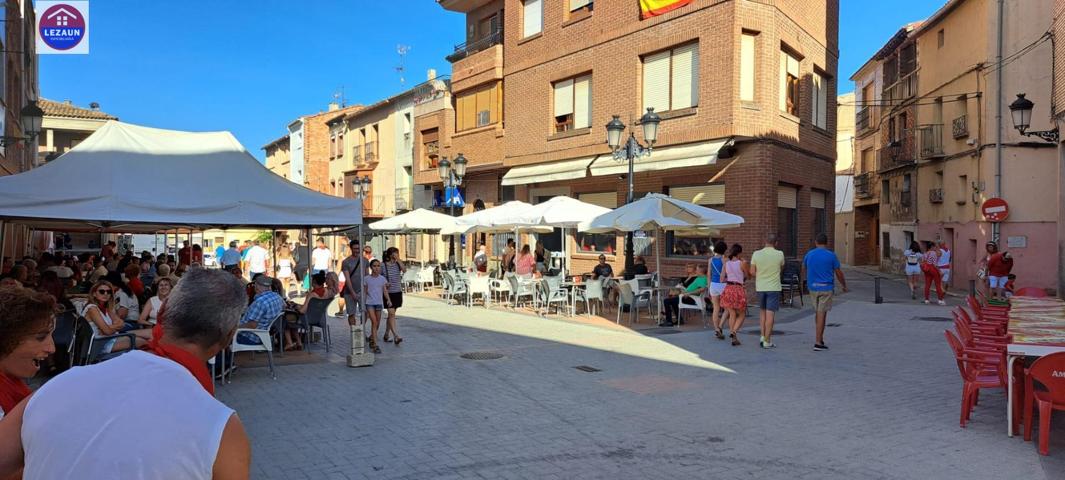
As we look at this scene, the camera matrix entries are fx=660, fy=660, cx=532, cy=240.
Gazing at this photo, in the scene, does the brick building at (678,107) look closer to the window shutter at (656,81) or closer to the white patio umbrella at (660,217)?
the window shutter at (656,81)

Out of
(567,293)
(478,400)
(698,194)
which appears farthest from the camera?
(698,194)

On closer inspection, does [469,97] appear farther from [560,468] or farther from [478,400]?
[560,468]

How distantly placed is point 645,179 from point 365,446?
1419cm

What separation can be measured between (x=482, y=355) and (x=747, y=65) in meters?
11.0

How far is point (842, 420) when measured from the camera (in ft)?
19.5

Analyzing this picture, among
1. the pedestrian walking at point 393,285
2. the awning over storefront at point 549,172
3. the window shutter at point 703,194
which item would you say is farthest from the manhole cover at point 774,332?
the awning over storefront at point 549,172

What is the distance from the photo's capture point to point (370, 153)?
113 feet

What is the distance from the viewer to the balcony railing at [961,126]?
22203mm

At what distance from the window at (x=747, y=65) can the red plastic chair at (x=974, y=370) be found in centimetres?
1119

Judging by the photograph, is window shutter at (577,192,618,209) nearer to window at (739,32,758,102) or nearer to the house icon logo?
window at (739,32,758,102)

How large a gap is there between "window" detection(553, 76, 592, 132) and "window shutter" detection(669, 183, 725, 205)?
3799 mm

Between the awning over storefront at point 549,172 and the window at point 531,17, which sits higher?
the window at point 531,17

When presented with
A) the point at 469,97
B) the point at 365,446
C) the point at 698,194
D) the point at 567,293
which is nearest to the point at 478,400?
the point at 365,446

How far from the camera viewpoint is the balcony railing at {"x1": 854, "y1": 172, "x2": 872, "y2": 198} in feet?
113
